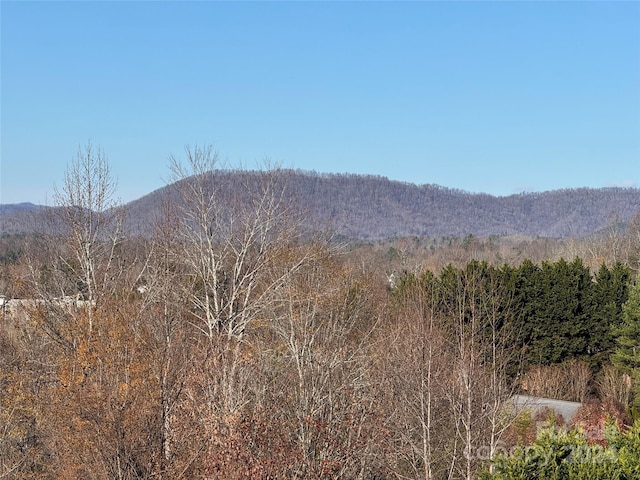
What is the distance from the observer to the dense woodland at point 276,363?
1110 cm

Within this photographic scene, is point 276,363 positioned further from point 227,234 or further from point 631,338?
point 631,338

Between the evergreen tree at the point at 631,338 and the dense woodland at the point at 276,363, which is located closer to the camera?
the dense woodland at the point at 276,363

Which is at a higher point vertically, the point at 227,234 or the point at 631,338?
the point at 227,234

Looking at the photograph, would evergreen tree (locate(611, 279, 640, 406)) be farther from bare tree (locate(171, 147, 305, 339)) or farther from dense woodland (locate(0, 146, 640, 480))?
bare tree (locate(171, 147, 305, 339))

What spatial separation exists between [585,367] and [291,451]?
2076 cm

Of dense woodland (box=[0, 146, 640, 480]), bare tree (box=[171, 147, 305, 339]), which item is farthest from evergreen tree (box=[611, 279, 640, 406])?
bare tree (box=[171, 147, 305, 339])

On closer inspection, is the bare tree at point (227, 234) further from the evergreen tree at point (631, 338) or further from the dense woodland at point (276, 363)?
the evergreen tree at point (631, 338)

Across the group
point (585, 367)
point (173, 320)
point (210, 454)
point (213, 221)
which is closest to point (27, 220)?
point (213, 221)

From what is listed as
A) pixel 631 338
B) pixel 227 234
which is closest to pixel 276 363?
pixel 227 234

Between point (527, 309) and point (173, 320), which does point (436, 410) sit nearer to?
point (173, 320)

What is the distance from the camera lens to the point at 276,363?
63.1 feet

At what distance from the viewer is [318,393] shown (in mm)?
10984

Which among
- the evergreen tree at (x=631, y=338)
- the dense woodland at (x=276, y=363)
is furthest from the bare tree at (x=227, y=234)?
the evergreen tree at (x=631, y=338)

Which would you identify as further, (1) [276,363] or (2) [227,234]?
(2) [227,234]
